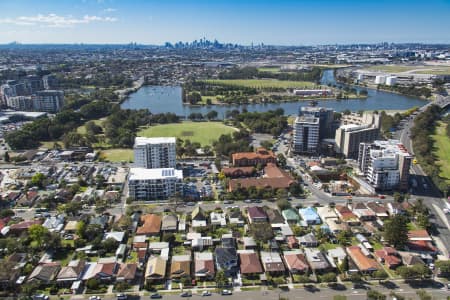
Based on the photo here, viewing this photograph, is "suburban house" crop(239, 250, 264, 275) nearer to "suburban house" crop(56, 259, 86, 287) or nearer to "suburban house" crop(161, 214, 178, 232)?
"suburban house" crop(161, 214, 178, 232)

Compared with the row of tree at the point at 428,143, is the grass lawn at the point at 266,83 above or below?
above

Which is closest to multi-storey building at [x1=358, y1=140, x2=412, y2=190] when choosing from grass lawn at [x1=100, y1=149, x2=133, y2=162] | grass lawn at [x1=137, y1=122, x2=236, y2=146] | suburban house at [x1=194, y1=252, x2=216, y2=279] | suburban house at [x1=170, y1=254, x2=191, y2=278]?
suburban house at [x1=194, y1=252, x2=216, y2=279]

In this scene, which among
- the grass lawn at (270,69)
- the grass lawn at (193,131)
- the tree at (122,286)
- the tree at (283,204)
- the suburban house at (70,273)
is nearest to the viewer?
the tree at (122,286)

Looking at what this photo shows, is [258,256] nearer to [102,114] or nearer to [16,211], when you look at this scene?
[16,211]

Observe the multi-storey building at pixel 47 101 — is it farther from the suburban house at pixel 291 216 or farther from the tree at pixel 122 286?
the tree at pixel 122 286

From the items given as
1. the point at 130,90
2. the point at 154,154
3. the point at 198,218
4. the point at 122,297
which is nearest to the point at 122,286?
the point at 122,297

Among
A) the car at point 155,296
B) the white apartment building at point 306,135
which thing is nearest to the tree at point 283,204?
the car at point 155,296

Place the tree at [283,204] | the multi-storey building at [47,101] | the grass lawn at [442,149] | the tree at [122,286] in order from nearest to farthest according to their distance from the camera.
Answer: the tree at [122,286] → the tree at [283,204] → the grass lawn at [442,149] → the multi-storey building at [47,101]
